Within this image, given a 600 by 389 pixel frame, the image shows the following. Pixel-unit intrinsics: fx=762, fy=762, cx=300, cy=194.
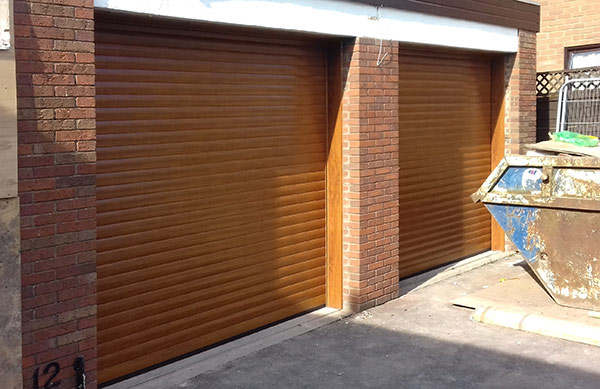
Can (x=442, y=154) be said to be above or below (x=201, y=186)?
above

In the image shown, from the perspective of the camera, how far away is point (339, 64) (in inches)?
303

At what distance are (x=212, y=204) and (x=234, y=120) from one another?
79 cm

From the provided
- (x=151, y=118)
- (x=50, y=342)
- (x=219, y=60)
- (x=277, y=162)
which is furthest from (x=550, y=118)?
(x=50, y=342)

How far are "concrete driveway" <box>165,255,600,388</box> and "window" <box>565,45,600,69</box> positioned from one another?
8100mm

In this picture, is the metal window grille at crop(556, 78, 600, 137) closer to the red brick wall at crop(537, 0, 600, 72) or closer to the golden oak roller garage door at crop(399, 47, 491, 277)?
the golden oak roller garage door at crop(399, 47, 491, 277)

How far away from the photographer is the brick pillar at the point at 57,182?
472cm

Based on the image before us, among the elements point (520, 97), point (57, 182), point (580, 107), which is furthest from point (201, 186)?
point (580, 107)

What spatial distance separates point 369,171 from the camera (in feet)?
25.6

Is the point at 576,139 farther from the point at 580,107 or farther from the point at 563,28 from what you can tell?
the point at 563,28

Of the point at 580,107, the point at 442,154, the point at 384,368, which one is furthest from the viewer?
the point at 580,107

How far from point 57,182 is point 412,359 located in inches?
128

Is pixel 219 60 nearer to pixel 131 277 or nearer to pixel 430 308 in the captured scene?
pixel 131 277

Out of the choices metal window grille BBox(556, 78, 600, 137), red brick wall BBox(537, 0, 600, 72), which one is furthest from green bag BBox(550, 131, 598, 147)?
red brick wall BBox(537, 0, 600, 72)

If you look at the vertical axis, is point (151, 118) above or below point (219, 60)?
below
